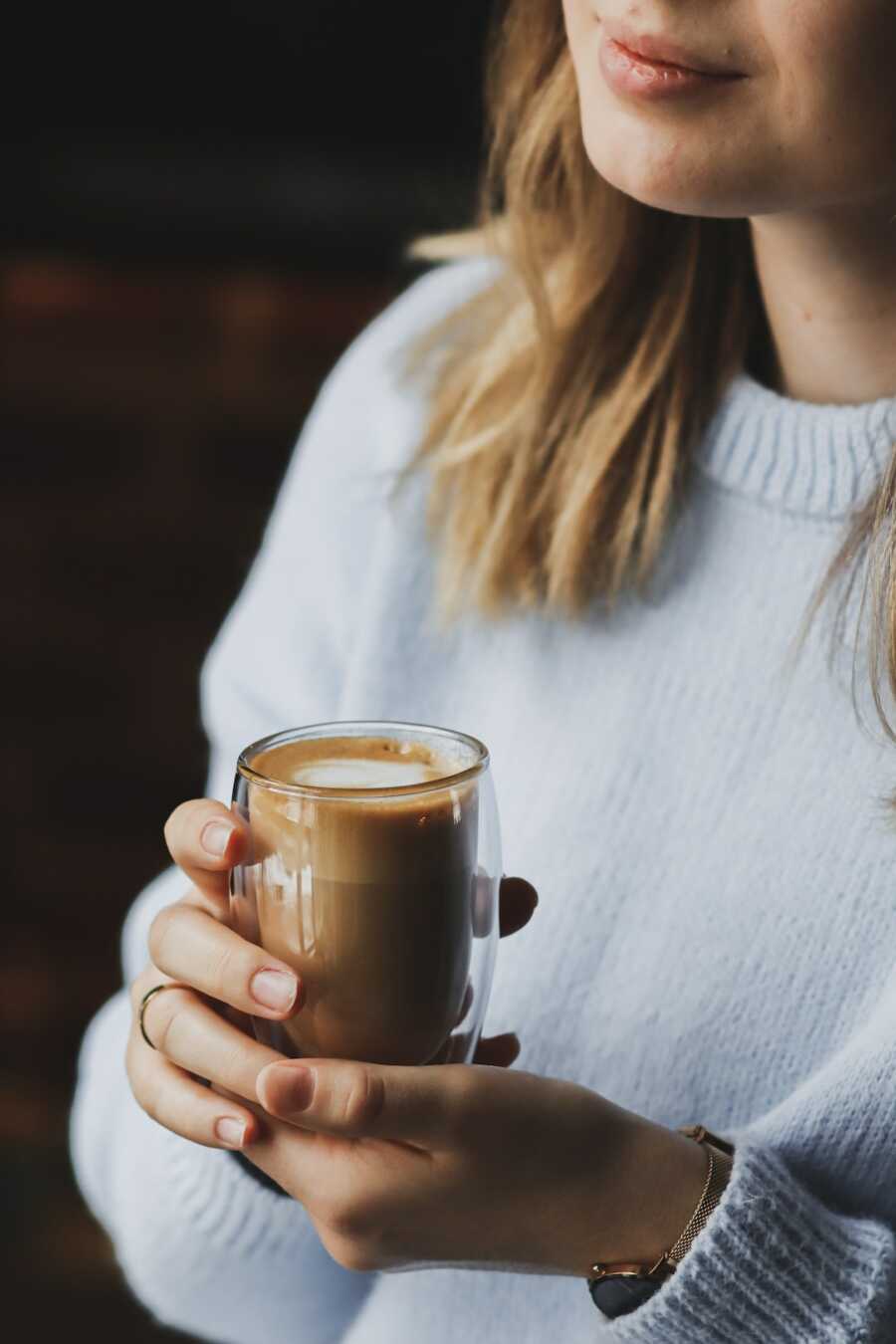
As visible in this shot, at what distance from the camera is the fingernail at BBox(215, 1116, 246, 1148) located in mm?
786

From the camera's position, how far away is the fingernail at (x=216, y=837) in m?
0.77

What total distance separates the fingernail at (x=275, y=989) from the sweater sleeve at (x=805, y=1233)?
27 centimetres

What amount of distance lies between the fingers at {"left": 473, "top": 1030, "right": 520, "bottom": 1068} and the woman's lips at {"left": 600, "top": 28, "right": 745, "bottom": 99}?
55 centimetres

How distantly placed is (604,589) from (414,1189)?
476 millimetres

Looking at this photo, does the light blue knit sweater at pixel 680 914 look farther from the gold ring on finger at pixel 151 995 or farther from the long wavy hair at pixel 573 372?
the gold ring on finger at pixel 151 995

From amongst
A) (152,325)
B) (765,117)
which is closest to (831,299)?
(765,117)

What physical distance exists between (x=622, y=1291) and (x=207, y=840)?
0.34m

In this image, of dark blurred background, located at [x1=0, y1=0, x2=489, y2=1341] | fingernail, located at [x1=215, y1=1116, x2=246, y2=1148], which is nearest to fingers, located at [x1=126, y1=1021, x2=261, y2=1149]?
fingernail, located at [x1=215, y1=1116, x2=246, y2=1148]

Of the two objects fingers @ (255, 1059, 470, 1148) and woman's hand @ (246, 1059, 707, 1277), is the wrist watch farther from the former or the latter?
fingers @ (255, 1059, 470, 1148)

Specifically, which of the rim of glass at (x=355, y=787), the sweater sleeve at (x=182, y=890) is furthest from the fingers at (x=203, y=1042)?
the sweater sleeve at (x=182, y=890)

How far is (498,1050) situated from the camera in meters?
0.91

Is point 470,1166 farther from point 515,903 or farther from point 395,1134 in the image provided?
point 515,903

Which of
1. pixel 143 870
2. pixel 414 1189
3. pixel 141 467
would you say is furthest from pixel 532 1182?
pixel 141 467

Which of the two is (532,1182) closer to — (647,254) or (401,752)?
(401,752)
